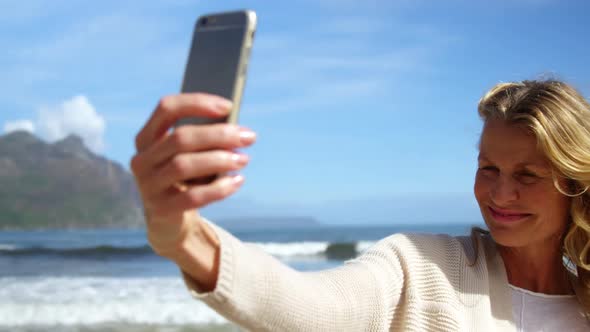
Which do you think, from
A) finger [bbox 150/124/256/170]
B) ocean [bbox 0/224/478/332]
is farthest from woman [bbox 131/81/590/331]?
ocean [bbox 0/224/478/332]

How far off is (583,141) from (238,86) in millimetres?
1417

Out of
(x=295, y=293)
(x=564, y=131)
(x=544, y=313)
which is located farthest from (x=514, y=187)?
(x=295, y=293)

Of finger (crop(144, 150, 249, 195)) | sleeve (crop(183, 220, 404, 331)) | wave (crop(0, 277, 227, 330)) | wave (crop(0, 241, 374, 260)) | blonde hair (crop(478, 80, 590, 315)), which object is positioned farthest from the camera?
wave (crop(0, 241, 374, 260))

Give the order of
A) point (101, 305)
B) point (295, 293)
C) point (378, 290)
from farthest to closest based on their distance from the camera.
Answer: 1. point (101, 305)
2. point (378, 290)
3. point (295, 293)

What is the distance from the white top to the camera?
1979 millimetres

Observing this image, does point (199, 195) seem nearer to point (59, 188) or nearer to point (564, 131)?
point (564, 131)

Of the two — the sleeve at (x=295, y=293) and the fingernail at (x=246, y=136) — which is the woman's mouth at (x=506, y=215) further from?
the fingernail at (x=246, y=136)

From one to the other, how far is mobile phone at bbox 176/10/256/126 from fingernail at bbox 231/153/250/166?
0.17ft

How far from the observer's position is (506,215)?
195 centimetres

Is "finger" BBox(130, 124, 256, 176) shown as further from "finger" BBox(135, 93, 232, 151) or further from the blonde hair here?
the blonde hair

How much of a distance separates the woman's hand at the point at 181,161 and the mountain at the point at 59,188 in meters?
75.8

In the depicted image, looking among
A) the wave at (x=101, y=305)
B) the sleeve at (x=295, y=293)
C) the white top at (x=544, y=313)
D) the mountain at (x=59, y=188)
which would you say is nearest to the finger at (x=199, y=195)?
the sleeve at (x=295, y=293)

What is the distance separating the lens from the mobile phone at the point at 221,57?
35.9 inches

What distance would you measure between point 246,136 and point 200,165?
0.24 ft
